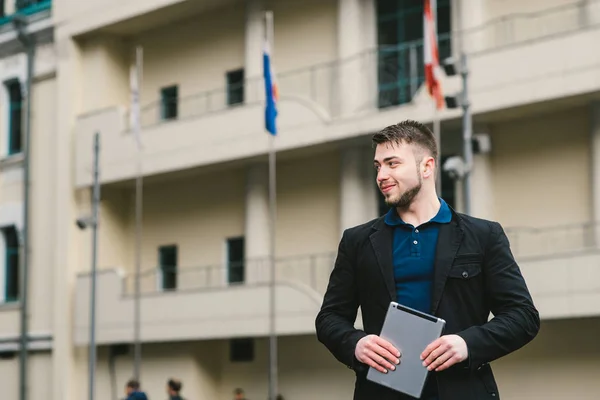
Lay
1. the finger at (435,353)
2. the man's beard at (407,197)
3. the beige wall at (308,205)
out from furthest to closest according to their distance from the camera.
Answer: the beige wall at (308,205)
the man's beard at (407,197)
the finger at (435,353)

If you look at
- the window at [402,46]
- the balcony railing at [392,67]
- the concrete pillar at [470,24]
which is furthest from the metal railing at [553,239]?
the window at [402,46]

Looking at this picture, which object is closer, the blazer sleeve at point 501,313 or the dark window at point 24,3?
the blazer sleeve at point 501,313

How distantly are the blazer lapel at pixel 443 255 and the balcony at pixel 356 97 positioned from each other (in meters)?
17.7

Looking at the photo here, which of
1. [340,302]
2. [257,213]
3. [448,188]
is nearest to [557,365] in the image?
[448,188]

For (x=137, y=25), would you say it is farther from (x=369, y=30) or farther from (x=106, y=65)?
(x=369, y=30)

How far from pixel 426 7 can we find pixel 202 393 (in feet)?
39.2

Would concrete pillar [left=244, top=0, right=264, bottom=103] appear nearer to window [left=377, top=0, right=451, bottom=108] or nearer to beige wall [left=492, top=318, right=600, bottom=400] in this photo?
window [left=377, top=0, right=451, bottom=108]

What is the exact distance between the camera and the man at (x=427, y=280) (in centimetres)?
452

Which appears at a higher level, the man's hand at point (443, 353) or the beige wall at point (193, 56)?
the beige wall at point (193, 56)

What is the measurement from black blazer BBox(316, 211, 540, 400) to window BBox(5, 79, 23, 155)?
32.0m

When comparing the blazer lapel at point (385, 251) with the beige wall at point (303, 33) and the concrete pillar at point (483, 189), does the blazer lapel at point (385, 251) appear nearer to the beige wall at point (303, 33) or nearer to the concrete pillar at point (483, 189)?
the concrete pillar at point (483, 189)

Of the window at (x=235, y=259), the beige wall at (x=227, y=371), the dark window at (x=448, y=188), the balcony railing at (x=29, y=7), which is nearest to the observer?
the dark window at (x=448, y=188)

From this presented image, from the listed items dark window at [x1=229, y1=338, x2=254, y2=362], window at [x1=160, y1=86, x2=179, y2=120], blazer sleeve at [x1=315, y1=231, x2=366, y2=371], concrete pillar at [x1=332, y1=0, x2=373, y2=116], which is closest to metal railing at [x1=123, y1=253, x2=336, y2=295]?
dark window at [x1=229, y1=338, x2=254, y2=362]

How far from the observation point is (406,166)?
466cm
